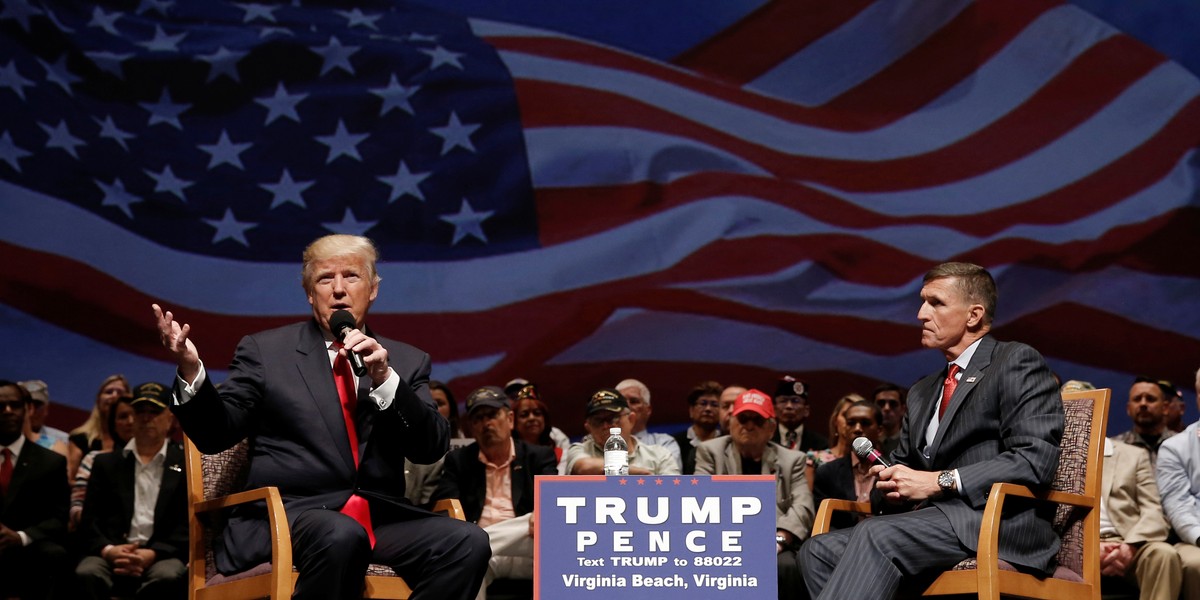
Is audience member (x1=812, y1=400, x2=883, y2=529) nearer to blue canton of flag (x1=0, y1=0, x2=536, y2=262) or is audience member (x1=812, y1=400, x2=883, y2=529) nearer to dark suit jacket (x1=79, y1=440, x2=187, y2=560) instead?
dark suit jacket (x1=79, y1=440, x2=187, y2=560)

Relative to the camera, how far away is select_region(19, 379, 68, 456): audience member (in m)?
7.24

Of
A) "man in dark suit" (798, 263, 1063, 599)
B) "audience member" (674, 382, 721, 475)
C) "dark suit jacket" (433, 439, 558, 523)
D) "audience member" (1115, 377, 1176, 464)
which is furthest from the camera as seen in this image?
"audience member" (674, 382, 721, 475)

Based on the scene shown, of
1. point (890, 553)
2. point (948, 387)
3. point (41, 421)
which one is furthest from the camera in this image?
point (41, 421)

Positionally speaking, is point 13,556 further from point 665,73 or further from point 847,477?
point 665,73

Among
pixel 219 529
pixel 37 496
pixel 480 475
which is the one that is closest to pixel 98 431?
pixel 37 496

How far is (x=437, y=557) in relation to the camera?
12.9ft

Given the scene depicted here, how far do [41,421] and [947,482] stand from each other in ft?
19.2

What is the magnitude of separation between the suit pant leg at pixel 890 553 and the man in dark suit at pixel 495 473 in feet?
6.90

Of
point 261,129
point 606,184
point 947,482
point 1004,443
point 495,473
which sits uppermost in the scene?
point 261,129

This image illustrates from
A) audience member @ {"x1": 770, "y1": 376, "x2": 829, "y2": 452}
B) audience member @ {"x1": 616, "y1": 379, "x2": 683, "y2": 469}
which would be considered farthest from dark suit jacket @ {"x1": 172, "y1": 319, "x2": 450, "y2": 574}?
audience member @ {"x1": 770, "y1": 376, "x2": 829, "y2": 452}

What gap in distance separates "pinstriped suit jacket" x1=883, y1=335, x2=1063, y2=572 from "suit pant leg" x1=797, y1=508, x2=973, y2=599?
56 millimetres

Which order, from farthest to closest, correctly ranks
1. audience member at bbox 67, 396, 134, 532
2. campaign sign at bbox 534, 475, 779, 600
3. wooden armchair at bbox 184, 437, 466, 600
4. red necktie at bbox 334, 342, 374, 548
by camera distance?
audience member at bbox 67, 396, 134, 532, red necktie at bbox 334, 342, 374, 548, wooden armchair at bbox 184, 437, 466, 600, campaign sign at bbox 534, 475, 779, 600

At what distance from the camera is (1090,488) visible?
407 centimetres

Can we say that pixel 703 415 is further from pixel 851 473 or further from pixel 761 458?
pixel 851 473
